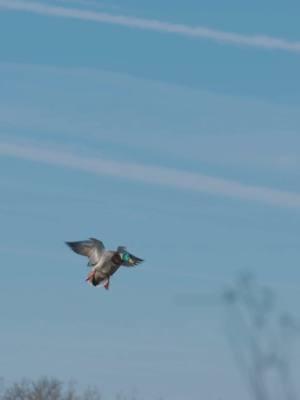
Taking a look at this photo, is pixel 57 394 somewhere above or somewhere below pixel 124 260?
above

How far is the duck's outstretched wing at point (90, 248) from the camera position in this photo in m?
38.7

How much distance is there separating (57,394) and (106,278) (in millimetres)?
95664

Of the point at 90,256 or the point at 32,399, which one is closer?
the point at 90,256

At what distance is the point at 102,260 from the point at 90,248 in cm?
74

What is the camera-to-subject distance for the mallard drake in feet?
124

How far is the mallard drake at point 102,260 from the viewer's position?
37.7 meters

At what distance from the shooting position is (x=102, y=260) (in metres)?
38.3

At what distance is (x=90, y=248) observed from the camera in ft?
128

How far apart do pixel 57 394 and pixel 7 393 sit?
603 centimetres

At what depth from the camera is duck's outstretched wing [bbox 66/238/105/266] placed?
38.7 m

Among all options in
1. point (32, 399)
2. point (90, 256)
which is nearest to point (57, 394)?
point (32, 399)

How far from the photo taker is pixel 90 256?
3875cm

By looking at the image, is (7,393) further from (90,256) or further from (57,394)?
(90,256)

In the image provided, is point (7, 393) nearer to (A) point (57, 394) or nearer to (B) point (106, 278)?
(A) point (57, 394)
